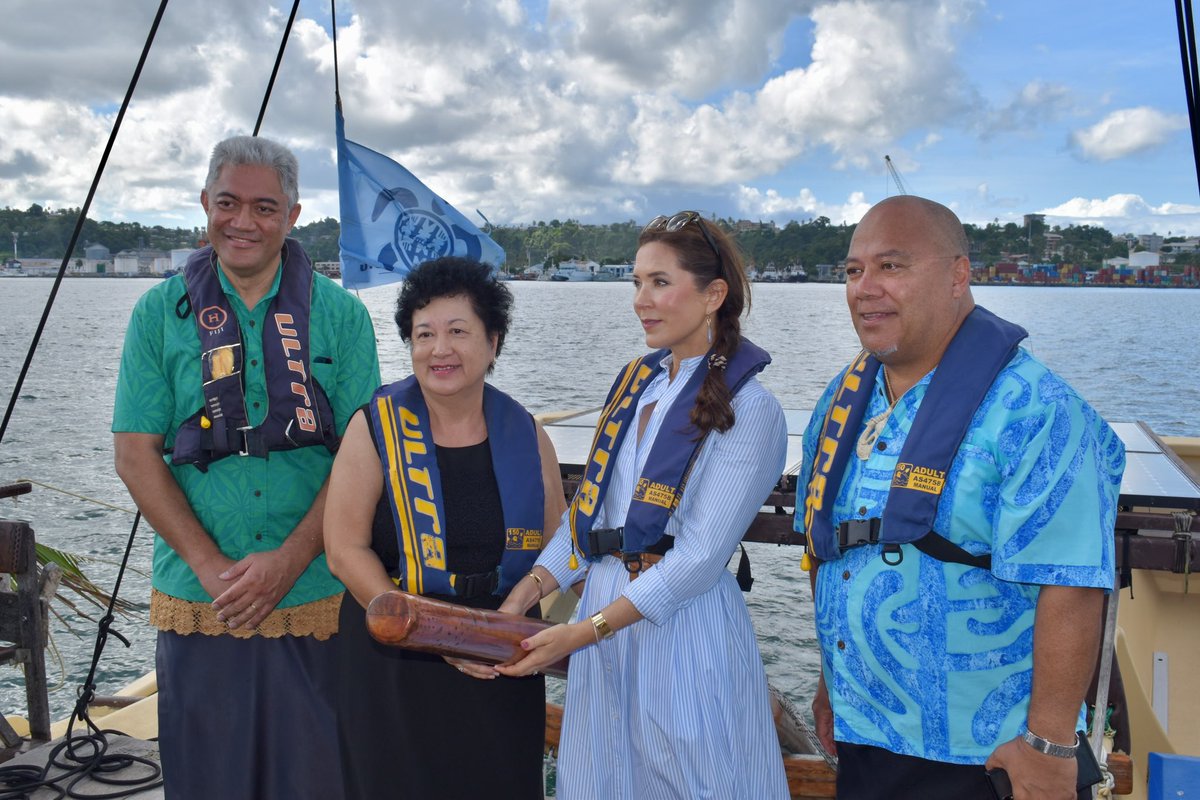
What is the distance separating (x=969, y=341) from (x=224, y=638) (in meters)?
2.41

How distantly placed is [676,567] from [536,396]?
28058 millimetres

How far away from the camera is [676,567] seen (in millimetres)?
2469

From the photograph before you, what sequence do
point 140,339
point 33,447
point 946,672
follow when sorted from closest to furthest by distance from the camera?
point 946,672, point 140,339, point 33,447

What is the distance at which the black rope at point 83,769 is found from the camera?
3.78m

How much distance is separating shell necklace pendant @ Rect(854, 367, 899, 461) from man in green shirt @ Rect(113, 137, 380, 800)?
170cm

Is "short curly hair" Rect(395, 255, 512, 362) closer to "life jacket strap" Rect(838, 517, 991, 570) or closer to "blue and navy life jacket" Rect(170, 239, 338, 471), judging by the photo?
"blue and navy life jacket" Rect(170, 239, 338, 471)

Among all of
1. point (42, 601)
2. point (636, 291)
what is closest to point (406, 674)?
point (636, 291)

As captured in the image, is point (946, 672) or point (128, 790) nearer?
point (946, 672)

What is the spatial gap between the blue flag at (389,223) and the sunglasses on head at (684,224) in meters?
4.68

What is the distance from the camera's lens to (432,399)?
9.47ft

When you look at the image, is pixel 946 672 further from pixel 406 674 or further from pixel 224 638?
pixel 224 638

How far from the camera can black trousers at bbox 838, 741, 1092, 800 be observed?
7.63 ft

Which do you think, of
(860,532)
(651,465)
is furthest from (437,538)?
(860,532)

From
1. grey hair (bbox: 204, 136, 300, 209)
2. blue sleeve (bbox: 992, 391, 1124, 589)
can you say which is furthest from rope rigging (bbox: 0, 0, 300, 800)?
blue sleeve (bbox: 992, 391, 1124, 589)
